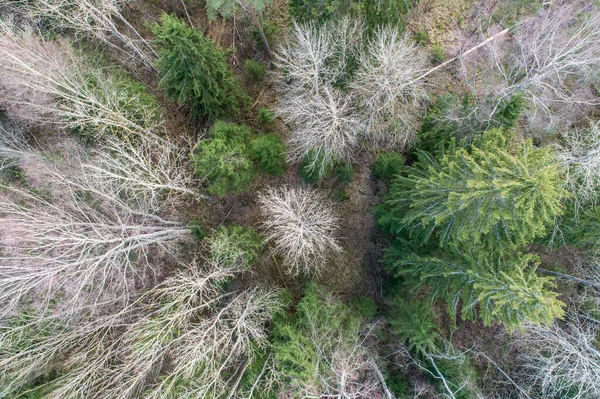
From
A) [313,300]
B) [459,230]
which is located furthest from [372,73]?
[313,300]

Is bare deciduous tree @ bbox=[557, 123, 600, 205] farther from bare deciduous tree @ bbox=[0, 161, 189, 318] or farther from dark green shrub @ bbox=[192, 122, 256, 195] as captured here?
bare deciduous tree @ bbox=[0, 161, 189, 318]

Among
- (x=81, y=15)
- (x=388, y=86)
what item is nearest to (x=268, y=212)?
(x=388, y=86)

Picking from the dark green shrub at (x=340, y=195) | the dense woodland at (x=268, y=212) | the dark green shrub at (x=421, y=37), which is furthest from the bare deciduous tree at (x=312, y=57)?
the dark green shrub at (x=421, y=37)

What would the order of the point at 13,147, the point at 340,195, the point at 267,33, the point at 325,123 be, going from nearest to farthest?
1. the point at 325,123
2. the point at 13,147
3. the point at 267,33
4. the point at 340,195

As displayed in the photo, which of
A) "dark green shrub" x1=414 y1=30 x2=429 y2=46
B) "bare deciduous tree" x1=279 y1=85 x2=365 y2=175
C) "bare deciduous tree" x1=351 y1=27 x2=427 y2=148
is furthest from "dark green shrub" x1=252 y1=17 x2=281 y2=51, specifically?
"dark green shrub" x1=414 y1=30 x2=429 y2=46

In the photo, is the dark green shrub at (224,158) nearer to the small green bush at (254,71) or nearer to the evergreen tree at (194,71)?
the evergreen tree at (194,71)

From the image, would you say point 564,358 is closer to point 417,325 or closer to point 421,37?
point 417,325
